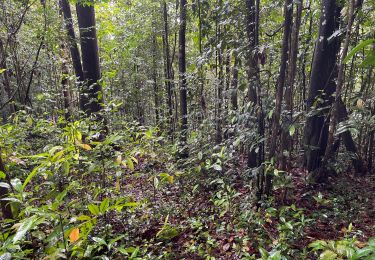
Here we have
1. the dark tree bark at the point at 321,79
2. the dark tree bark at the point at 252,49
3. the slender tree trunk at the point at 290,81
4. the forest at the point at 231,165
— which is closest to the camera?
the forest at the point at 231,165

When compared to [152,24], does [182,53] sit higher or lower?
lower

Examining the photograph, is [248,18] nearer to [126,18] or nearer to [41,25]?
[41,25]

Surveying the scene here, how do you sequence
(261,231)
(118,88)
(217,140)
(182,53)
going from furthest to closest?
(118,88)
(182,53)
(217,140)
(261,231)

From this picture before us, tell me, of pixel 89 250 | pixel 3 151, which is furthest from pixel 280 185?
pixel 3 151

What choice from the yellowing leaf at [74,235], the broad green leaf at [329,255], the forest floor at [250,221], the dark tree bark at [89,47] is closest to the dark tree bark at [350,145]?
the forest floor at [250,221]

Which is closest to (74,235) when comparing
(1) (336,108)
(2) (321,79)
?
(1) (336,108)

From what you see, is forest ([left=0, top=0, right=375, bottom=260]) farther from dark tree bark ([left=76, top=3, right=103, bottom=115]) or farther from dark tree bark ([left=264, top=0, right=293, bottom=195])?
dark tree bark ([left=76, top=3, right=103, bottom=115])

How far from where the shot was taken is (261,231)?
2.92 meters

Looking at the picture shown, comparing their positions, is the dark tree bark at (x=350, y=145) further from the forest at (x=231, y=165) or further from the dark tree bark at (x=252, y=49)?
the dark tree bark at (x=252, y=49)

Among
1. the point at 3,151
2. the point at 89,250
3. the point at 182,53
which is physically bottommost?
the point at 89,250

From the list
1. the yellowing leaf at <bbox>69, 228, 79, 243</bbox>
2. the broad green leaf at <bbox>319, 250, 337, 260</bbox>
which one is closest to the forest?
the yellowing leaf at <bbox>69, 228, 79, 243</bbox>

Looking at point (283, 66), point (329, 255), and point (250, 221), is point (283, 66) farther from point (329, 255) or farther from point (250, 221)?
point (329, 255)

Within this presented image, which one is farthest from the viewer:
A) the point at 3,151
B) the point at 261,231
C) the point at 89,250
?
the point at 261,231

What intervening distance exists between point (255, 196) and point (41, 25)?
5.02 m
